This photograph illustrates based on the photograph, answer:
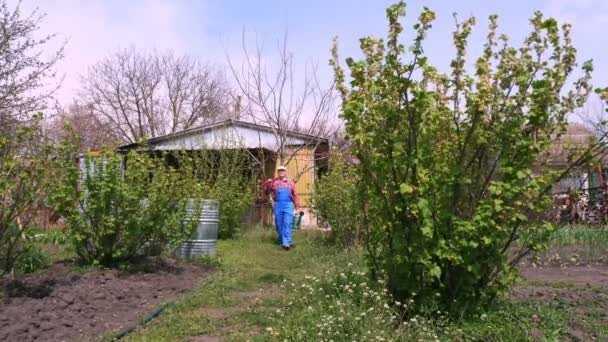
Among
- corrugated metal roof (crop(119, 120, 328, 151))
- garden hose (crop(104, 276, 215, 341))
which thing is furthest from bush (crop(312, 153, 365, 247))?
corrugated metal roof (crop(119, 120, 328, 151))

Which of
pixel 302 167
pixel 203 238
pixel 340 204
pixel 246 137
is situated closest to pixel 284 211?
pixel 340 204

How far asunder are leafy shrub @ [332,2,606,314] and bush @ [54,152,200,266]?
3.27 metres

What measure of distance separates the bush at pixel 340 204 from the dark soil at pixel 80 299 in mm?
3584

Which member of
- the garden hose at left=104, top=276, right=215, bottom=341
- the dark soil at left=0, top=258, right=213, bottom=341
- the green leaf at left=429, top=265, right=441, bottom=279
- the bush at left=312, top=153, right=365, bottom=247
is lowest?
the garden hose at left=104, top=276, right=215, bottom=341

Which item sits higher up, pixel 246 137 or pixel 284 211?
pixel 246 137

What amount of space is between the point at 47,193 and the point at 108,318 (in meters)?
1.39

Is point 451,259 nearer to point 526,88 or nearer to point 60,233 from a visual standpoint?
Result: point 526,88

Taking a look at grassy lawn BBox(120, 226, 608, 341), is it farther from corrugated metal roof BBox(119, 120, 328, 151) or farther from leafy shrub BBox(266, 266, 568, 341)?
corrugated metal roof BBox(119, 120, 328, 151)

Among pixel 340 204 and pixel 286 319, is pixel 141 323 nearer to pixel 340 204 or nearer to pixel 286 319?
pixel 286 319

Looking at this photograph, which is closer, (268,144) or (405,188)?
(405,188)

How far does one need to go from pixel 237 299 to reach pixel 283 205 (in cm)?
569

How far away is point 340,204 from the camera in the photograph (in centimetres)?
1021

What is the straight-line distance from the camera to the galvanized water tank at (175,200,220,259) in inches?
320

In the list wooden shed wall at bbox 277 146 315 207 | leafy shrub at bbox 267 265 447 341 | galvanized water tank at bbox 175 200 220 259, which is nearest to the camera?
leafy shrub at bbox 267 265 447 341
